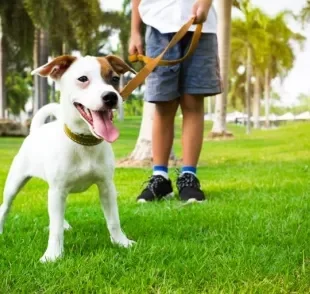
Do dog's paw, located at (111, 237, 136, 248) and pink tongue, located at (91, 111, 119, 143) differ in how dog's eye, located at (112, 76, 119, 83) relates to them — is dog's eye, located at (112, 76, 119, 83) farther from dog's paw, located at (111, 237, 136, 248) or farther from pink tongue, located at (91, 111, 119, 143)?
dog's paw, located at (111, 237, 136, 248)

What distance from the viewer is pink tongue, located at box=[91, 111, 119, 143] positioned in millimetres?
2799

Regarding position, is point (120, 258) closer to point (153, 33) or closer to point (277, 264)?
point (277, 264)

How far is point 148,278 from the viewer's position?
2547 mm

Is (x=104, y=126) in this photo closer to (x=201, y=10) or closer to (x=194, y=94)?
(x=201, y=10)

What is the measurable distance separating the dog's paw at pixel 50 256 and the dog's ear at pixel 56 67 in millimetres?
863

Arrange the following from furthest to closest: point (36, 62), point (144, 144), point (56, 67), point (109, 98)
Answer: point (36, 62), point (144, 144), point (56, 67), point (109, 98)

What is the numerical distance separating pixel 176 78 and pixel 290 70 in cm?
4115

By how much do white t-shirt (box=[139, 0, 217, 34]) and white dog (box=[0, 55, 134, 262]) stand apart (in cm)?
152

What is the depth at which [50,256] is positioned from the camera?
288 cm

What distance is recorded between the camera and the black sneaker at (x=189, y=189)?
463 centimetres

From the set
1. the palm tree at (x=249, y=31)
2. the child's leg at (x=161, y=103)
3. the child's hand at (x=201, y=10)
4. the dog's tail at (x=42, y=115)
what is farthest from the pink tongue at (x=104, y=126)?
the palm tree at (x=249, y=31)

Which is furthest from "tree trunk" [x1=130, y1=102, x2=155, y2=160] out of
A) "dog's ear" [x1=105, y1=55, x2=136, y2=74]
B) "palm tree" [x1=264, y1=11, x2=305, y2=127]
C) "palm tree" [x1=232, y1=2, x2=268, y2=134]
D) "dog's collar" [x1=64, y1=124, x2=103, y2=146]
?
"palm tree" [x1=264, y1=11, x2=305, y2=127]

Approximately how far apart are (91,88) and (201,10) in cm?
172

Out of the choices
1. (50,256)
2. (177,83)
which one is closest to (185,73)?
(177,83)
